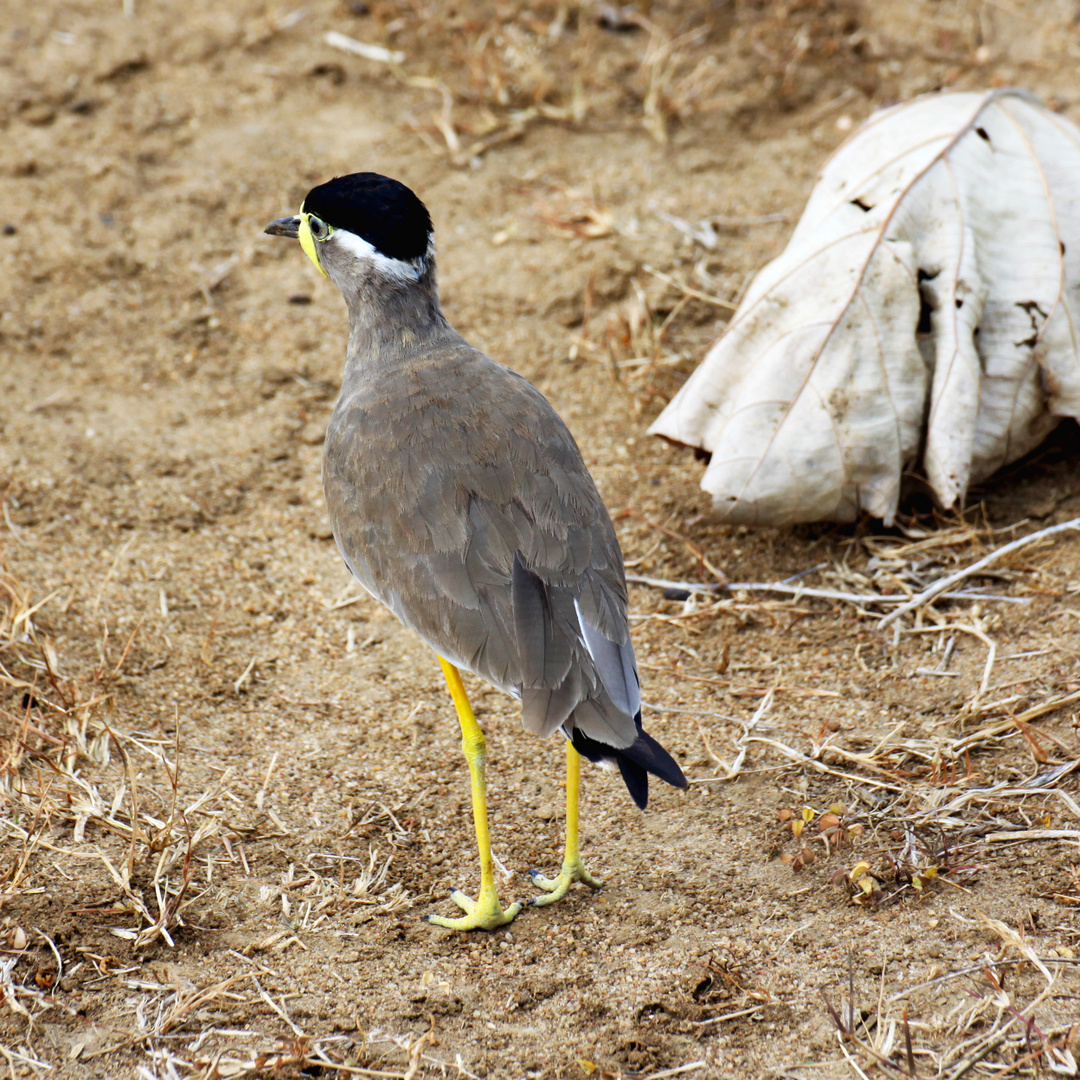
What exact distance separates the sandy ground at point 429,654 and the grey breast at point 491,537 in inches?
27.8

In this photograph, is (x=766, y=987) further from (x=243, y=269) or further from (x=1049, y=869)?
(x=243, y=269)

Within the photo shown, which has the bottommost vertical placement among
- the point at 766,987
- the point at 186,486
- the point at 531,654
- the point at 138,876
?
the point at 186,486

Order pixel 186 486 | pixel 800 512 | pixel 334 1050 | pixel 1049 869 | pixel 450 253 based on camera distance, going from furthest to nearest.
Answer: pixel 450 253 → pixel 186 486 → pixel 800 512 → pixel 1049 869 → pixel 334 1050

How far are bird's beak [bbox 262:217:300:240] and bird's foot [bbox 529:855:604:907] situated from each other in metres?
2.46

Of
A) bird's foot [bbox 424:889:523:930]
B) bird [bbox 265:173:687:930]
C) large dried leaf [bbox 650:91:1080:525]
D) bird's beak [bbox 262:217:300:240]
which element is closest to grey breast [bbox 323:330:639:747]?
bird [bbox 265:173:687:930]

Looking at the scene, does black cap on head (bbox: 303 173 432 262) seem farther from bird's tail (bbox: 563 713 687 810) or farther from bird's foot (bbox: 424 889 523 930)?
bird's foot (bbox: 424 889 523 930)

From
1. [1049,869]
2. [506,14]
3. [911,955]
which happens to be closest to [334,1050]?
[911,955]

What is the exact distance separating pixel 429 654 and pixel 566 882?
132 cm

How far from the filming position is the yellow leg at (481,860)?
3248 millimetres

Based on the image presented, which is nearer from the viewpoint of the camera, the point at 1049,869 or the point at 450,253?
the point at 1049,869

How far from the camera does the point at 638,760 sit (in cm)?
295

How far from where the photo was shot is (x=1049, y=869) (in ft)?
10.1

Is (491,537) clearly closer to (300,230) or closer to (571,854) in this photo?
(571,854)

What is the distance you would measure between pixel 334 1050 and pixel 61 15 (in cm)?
717
